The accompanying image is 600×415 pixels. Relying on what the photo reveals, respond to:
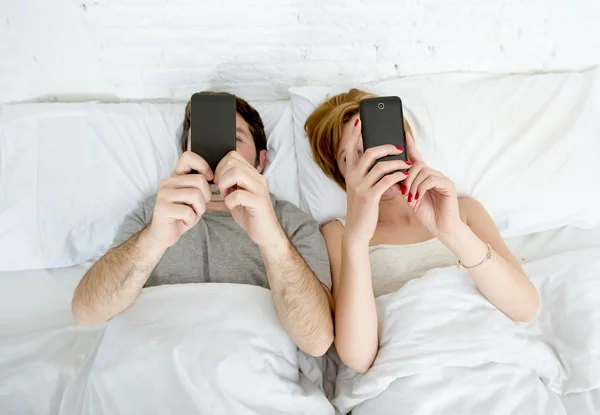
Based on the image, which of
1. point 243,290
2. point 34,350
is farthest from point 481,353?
point 34,350

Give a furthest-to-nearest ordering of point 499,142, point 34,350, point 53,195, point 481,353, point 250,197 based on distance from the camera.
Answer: point 499,142 < point 53,195 < point 34,350 < point 481,353 < point 250,197

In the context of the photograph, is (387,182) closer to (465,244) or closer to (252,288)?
(465,244)

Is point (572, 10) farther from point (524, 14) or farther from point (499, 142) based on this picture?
point (499, 142)

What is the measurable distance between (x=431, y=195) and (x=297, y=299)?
333mm

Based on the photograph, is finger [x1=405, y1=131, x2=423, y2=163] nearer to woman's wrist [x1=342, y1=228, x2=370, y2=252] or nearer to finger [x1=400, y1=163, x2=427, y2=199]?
finger [x1=400, y1=163, x2=427, y2=199]

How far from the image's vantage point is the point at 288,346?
0.97 meters

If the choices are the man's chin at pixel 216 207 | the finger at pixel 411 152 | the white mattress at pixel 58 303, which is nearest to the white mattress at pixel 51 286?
the white mattress at pixel 58 303

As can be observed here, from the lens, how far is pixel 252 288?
100 centimetres

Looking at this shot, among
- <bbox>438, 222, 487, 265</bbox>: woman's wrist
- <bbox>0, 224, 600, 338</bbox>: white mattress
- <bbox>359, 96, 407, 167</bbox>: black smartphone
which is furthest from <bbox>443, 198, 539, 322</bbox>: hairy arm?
<bbox>0, 224, 600, 338</bbox>: white mattress

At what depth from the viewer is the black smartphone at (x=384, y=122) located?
89cm

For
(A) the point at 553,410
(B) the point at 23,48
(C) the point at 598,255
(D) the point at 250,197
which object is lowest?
(A) the point at 553,410

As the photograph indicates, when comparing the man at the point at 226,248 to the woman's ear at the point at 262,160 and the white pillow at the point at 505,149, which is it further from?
the white pillow at the point at 505,149

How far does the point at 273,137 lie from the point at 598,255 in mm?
843

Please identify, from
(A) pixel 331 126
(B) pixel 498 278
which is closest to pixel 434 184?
(B) pixel 498 278
